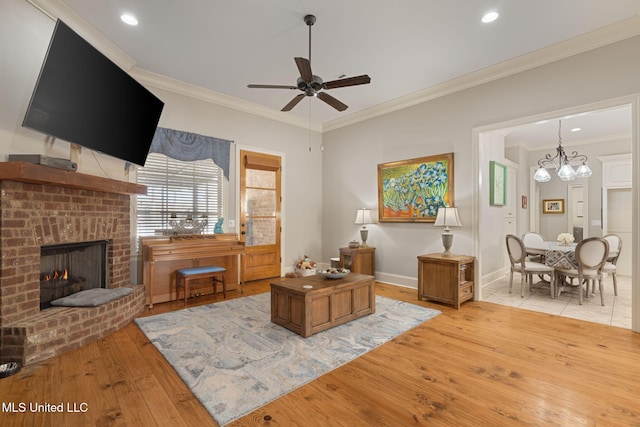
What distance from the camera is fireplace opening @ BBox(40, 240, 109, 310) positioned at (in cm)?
290

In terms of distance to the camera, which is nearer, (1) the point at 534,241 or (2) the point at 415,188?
(2) the point at 415,188

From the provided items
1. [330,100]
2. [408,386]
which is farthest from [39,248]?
[408,386]

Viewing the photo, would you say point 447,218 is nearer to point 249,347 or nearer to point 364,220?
point 364,220

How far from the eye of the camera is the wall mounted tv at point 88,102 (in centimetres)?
243

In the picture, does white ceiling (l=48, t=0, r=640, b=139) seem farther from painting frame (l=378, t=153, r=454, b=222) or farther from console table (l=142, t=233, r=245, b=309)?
console table (l=142, t=233, r=245, b=309)

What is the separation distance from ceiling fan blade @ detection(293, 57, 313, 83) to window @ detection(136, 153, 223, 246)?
104 inches

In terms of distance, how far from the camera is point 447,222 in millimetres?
4180

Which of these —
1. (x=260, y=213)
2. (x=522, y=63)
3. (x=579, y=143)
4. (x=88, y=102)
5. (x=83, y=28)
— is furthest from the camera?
(x=579, y=143)

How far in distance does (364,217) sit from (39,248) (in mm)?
4319

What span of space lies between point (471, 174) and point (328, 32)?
2754mm

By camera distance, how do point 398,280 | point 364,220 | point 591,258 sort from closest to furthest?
point 591,258 → point 398,280 → point 364,220

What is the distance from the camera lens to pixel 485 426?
5.61ft

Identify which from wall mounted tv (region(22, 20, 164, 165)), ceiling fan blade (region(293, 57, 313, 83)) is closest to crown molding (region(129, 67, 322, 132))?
wall mounted tv (region(22, 20, 164, 165))

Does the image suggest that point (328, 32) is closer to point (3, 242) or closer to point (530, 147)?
point (3, 242)
